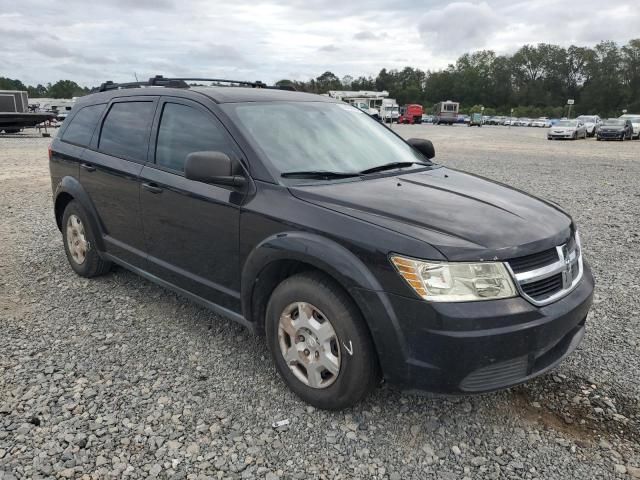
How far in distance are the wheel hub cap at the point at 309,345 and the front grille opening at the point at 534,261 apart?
38.2 inches

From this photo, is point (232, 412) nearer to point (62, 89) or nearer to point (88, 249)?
point (88, 249)

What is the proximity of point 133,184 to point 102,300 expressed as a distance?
119cm

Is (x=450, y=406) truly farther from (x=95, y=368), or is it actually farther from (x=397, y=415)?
(x=95, y=368)

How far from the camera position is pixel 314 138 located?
3.55 metres

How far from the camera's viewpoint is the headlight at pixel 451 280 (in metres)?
2.43

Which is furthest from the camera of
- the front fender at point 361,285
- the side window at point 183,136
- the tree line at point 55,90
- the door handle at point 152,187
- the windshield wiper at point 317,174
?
the tree line at point 55,90

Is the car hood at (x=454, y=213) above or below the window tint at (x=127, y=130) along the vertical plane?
below

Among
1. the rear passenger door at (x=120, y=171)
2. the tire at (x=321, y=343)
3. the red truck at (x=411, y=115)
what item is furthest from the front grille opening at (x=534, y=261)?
the red truck at (x=411, y=115)

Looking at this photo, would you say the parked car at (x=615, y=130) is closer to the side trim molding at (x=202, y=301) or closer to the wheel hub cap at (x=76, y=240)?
the wheel hub cap at (x=76, y=240)

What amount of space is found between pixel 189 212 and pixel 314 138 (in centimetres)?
99

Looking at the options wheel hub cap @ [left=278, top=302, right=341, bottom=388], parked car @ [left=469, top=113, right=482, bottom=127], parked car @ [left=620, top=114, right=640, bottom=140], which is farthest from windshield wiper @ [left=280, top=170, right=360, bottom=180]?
parked car @ [left=469, top=113, right=482, bottom=127]

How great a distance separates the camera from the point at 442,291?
243cm

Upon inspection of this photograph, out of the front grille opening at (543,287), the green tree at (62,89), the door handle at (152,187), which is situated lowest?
the front grille opening at (543,287)

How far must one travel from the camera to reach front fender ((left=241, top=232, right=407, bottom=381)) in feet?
8.23
